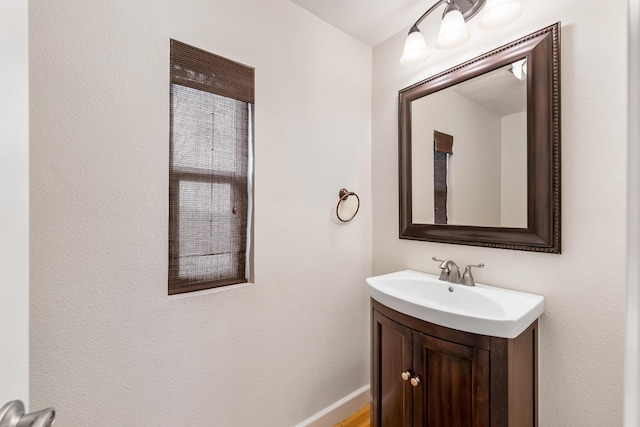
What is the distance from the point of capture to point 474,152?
1406 millimetres

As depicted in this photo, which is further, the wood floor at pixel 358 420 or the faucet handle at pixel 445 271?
the wood floor at pixel 358 420

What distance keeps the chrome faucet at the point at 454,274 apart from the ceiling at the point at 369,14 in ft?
4.50

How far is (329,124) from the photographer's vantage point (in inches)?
64.7

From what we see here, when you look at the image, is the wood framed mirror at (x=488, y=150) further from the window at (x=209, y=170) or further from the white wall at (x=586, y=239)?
the window at (x=209, y=170)

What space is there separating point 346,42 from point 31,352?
6.69 feet

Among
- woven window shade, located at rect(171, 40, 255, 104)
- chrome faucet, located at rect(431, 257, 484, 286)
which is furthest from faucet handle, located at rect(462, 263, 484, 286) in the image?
woven window shade, located at rect(171, 40, 255, 104)

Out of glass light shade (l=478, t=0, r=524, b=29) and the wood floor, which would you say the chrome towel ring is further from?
the wood floor

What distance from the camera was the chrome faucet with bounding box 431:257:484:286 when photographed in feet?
4.27

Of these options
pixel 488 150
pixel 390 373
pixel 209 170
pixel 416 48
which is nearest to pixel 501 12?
pixel 416 48

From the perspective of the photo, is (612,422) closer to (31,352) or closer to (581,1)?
(581,1)

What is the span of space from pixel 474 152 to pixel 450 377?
3.43ft
